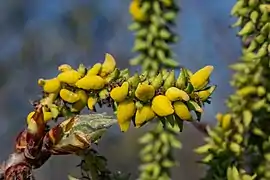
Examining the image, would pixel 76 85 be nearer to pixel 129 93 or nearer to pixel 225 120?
pixel 129 93

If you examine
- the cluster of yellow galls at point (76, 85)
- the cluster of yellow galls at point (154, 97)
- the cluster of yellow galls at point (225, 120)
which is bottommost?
the cluster of yellow galls at point (154, 97)

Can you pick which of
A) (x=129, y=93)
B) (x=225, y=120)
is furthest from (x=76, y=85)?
(x=225, y=120)

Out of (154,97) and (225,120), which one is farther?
(225,120)

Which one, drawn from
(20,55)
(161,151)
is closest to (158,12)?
(161,151)

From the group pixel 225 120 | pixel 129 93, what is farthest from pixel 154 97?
pixel 225 120

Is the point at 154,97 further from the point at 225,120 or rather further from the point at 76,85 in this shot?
the point at 225,120

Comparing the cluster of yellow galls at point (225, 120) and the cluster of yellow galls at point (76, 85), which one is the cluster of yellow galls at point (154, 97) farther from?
the cluster of yellow galls at point (225, 120)

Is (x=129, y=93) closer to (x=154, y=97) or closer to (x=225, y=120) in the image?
(x=154, y=97)

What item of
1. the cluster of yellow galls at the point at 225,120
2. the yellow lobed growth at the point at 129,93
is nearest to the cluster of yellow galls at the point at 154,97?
the yellow lobed growth at the point at 129,93

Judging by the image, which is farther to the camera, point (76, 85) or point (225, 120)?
point (225, 120)

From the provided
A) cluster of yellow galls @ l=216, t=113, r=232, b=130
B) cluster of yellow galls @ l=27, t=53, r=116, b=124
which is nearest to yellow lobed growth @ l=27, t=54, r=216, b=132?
cluster of yellow galls @ l=27, t=53, r=116, b=124
